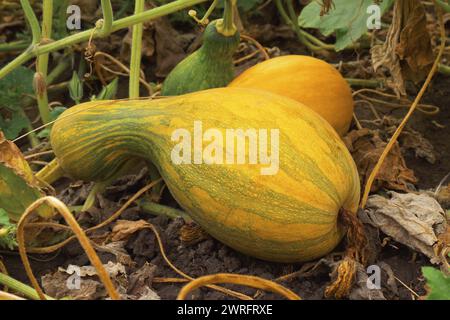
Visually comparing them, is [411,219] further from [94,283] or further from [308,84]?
[94,283]

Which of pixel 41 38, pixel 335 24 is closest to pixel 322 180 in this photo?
pixel 335 24

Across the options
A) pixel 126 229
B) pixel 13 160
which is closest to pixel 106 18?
pixel 13 160

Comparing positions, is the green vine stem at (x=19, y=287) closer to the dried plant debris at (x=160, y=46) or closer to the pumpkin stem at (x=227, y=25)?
the pumpkin stem at (x=227, y=25)

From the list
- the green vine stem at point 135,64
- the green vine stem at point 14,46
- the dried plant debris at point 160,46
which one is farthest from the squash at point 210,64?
the green vine stem at point 14,46

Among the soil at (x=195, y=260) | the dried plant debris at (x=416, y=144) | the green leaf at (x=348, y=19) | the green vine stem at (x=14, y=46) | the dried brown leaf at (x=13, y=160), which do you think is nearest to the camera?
the soil at (x=195, y=260)

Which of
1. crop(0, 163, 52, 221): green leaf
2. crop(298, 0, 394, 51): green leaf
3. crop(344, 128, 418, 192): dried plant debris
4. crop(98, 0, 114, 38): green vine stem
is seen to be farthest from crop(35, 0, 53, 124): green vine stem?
crop(344, 128, 418, 192): dried plant debris

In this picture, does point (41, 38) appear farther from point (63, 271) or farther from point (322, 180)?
point (322, 180)

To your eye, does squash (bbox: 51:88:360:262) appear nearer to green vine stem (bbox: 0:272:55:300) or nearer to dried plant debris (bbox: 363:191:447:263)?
dried plant debris (bbox: 363:191:447:263)
